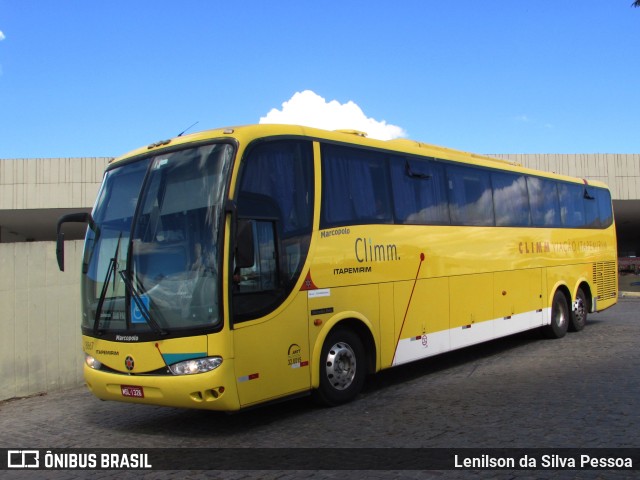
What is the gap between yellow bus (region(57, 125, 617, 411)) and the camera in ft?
21.6

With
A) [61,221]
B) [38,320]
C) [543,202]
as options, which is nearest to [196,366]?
[61,221]

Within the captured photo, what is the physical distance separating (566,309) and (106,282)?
10769 mm

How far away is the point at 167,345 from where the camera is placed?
6.60 meters

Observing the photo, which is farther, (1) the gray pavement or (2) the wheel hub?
(2) the wheel hub

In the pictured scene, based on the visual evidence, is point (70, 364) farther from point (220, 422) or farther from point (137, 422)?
point (220, 422)

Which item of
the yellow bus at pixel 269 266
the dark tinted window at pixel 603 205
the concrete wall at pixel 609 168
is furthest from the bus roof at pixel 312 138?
the concrete wall at pixel 609 168

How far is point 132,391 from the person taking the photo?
6.89 metres

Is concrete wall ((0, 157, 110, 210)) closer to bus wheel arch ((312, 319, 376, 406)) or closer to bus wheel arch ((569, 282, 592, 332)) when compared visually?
bus wheel arch ((569, 282, 592, 332))

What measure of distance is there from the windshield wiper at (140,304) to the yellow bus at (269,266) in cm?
2

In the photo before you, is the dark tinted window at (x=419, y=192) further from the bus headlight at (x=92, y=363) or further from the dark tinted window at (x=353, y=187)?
the bus headlight at (x=92, y=363)

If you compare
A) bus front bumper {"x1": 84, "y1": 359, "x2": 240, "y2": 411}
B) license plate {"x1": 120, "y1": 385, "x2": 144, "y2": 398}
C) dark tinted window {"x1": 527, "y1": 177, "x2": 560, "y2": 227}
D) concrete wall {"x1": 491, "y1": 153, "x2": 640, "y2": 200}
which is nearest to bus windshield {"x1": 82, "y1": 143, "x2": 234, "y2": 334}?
bus front bumper {"x1": 84, "y1": 359, "x2": 240, "y2": 411}

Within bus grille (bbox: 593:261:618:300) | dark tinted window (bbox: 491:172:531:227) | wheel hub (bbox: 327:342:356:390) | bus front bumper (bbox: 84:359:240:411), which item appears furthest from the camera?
bus grille (bbox: 593:261:618:300)

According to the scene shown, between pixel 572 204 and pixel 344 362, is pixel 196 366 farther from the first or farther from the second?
pixel 572 204

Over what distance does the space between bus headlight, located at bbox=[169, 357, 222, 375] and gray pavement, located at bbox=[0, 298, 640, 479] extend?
805 mm
